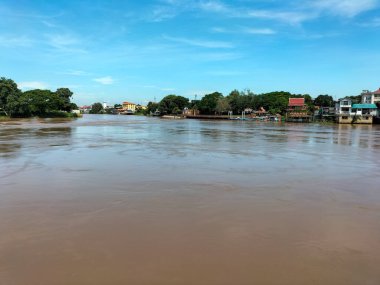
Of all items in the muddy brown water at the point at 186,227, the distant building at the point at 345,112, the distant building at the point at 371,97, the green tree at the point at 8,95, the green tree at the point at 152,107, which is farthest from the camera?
the green tree at the point at 152,107

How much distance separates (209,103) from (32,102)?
200 feet

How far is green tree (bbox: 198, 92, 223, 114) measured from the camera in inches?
4587

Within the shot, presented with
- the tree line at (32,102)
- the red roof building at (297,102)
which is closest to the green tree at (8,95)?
the tree line at (32,102)

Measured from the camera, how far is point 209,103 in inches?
4619

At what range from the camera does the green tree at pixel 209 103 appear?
11650 cm

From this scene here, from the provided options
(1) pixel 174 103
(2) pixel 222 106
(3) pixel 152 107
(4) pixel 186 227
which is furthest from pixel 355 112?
(3) pixel 152 107

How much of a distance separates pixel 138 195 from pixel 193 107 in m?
122

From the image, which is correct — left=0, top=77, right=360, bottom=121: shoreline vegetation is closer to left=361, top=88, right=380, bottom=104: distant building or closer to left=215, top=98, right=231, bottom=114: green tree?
left=215, top=98, right=231, bottom=114: green tree

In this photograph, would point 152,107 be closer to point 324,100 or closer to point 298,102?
point 324,100

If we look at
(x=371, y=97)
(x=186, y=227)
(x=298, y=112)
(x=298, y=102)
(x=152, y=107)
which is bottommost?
(x=186, y=227)

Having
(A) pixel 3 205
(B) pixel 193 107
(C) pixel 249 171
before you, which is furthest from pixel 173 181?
(B) pixel 193 107

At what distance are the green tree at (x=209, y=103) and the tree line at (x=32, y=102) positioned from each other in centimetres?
4594

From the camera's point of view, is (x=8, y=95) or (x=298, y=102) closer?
(x=8, y=95)

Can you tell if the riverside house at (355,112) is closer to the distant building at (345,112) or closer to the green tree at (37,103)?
the distant building at (345,112)
